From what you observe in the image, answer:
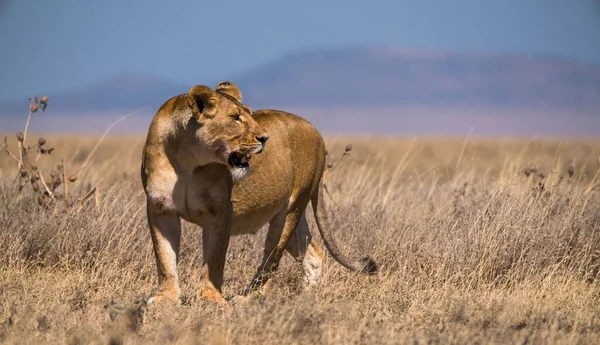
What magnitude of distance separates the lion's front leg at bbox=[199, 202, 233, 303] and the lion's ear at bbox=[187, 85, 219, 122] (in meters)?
0.68

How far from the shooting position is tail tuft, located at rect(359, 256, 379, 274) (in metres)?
7.80

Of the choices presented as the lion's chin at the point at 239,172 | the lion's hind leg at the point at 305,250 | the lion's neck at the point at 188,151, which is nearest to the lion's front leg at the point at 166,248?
the lion's neck at the point at 188,151

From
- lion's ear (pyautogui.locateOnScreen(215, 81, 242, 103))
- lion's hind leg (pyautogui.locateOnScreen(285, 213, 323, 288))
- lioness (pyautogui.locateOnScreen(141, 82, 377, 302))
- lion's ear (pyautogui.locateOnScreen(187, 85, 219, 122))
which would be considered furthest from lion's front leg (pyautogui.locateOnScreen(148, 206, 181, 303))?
lion's hind leg (pyautogui.locateOnScreen(285, 213, 323, 288))

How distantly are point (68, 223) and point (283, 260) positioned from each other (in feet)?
6.34

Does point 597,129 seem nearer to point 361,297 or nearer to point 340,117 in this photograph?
point 340,117

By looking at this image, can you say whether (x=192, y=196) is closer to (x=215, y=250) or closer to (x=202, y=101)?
(x=215, y=250)

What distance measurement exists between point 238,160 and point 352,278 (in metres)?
2.00

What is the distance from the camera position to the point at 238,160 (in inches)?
255

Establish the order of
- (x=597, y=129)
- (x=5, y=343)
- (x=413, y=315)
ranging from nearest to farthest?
(x=5, y=343), (x=413, y=315), (x=597, y=129)

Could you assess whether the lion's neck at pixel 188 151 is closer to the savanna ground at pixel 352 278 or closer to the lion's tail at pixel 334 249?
the savanna ground at pixel 352 278

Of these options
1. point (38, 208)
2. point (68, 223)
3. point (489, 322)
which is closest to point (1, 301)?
point (68, 223)

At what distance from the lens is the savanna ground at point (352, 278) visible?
19.4ft

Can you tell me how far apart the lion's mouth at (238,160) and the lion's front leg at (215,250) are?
1.02 ft

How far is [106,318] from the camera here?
20.4 feet
